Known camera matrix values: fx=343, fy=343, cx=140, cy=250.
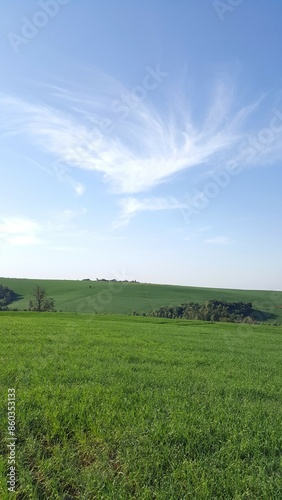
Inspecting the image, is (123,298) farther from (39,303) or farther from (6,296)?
(6,296)

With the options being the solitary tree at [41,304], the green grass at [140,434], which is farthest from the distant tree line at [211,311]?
the green grass at [140,434]

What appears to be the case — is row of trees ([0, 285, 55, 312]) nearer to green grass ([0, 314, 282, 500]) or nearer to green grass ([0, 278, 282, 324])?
green grass ([0, 278, 282, 324])

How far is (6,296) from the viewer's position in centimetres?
9325

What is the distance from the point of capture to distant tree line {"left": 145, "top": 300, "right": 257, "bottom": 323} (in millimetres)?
69812

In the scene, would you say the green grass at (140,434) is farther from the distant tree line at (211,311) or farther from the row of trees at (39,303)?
the row of trees at (39,303)

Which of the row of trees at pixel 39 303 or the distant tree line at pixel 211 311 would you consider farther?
the row of trees at pixel 39 303

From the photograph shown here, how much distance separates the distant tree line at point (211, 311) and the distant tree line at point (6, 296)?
4059 cm

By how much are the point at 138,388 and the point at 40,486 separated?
4.32 m

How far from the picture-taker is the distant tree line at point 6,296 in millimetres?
88500

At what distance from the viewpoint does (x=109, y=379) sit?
364 inches

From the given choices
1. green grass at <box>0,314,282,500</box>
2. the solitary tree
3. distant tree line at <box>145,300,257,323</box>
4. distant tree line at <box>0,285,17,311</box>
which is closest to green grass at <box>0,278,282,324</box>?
the solitary tree

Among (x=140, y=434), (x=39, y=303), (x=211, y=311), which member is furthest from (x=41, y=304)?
(x=140, y=434)

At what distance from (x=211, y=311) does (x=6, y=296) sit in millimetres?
55304

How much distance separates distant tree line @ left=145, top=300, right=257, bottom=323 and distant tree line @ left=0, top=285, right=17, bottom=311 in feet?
133
